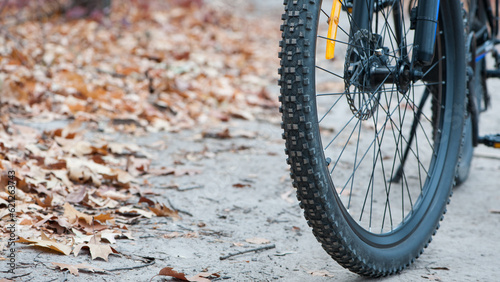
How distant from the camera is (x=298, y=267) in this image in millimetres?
2104

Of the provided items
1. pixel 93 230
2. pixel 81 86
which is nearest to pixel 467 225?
pixel 93 230

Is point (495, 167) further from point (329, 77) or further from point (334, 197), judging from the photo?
point (329, 77)

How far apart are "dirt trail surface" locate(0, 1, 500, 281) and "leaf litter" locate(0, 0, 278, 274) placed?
8 centimetres

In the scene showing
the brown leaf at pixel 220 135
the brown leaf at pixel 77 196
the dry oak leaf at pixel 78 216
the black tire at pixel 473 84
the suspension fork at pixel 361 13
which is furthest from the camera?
the brown leaf at pixel 220 135

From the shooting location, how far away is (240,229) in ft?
8.02

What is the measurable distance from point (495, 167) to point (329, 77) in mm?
2925

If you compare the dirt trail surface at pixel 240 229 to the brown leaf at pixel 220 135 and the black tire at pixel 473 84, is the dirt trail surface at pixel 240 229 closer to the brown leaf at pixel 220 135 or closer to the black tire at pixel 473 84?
the brown leaf at pixel 220 135

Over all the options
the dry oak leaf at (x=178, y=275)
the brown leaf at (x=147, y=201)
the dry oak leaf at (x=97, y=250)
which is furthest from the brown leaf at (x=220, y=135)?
the dry oak leaf at (x=178, y=275)

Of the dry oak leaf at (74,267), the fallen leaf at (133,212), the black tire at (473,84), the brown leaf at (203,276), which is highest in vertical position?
the black tire at (473,84)

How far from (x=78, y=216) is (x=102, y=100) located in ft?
6.93

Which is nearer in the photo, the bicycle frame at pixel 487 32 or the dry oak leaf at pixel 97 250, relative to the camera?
the dry oak leaf at pixel 97 250

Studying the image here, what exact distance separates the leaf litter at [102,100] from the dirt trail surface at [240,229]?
79 millimetres

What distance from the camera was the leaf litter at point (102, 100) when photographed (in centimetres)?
239

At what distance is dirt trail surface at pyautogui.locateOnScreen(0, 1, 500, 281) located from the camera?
6.53 ft
